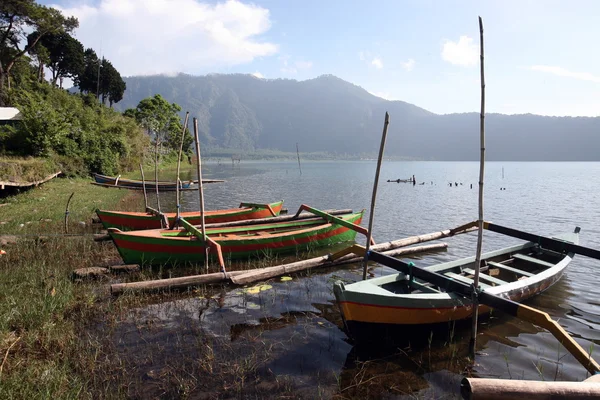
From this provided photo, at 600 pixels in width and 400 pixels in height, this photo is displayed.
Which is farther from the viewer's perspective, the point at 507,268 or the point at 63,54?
the point at 63,54

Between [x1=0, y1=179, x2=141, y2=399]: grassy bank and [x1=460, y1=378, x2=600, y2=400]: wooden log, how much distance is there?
182 inches

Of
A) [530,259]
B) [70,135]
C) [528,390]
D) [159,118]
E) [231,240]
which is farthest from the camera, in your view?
[159,118]

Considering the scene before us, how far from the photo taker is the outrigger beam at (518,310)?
16.3 ft

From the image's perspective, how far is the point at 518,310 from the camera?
18.2 feet

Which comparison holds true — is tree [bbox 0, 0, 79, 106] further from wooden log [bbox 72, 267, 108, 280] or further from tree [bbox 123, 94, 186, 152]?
wooden log [bbox 72, 267, 108, 280]

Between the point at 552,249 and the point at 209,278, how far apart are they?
950 centimetres

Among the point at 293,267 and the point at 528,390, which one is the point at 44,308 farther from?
the point at 528,390

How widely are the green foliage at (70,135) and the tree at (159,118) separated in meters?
12.2

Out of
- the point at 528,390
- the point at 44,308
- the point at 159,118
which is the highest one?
the point at 159,118

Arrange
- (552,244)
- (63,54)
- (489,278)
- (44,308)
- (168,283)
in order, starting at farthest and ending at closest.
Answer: (63,54) < (552,244) < (168,283) < (489,278) < (44,308)

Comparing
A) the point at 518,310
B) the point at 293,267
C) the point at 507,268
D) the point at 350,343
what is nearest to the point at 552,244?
the point at 507,268

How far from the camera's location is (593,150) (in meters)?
198

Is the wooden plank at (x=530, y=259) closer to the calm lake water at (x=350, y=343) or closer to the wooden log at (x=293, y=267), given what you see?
the calm lake water at (x=350, y=343)

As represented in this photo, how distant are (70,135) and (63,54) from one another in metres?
27.5
